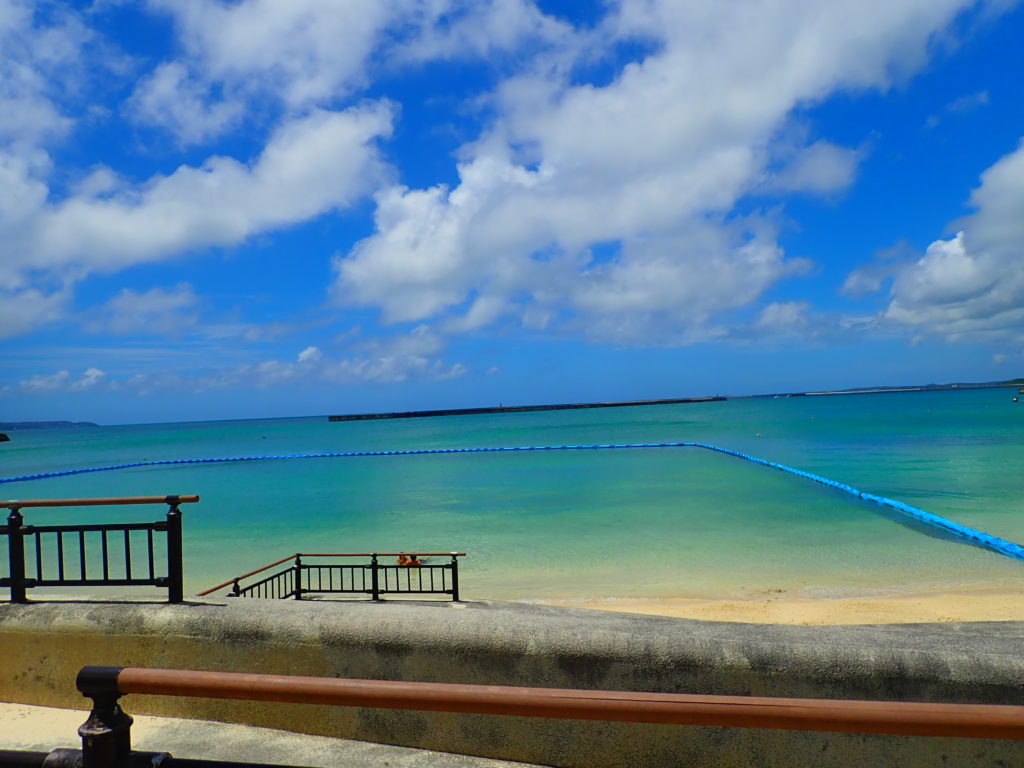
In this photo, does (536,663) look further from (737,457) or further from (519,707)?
(737,457)

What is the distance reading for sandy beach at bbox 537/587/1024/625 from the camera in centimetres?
1171

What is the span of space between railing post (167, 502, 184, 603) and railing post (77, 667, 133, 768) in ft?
8.86

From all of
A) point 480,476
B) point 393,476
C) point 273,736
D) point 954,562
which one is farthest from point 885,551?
point 393,476

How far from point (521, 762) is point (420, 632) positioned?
0.88 meters

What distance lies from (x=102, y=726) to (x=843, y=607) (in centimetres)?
1294

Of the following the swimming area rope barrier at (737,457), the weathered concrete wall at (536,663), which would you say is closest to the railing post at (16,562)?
the weathered concrete wall at (536,663)

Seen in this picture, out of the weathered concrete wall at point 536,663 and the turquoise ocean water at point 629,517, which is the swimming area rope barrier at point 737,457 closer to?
the turquoise ocean water at point 629,517

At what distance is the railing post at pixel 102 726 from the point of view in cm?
213

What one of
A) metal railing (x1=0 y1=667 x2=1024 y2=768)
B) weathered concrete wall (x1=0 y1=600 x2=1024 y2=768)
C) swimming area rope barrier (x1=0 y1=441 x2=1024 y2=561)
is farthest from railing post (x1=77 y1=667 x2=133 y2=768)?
swimming area rope barrier (x1=0 y1=441 x2=1024 y2=561)

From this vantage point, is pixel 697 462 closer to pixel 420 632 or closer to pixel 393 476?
pixel 393 476

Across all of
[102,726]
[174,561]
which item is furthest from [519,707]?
[174,561]

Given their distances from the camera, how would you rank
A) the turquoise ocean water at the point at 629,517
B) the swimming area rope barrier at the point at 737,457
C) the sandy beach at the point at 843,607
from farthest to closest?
the swimming area rope barrier at the point at 737,457 → the turquoise ocean water at the point at 629,517 → the sandy beach at the point at 843,607

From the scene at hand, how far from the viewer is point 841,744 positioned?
3.58m

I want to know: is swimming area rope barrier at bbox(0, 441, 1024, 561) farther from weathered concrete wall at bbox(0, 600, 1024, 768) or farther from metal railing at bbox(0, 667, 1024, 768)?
metal railing at bbox(0, 667, 1024, 768)
